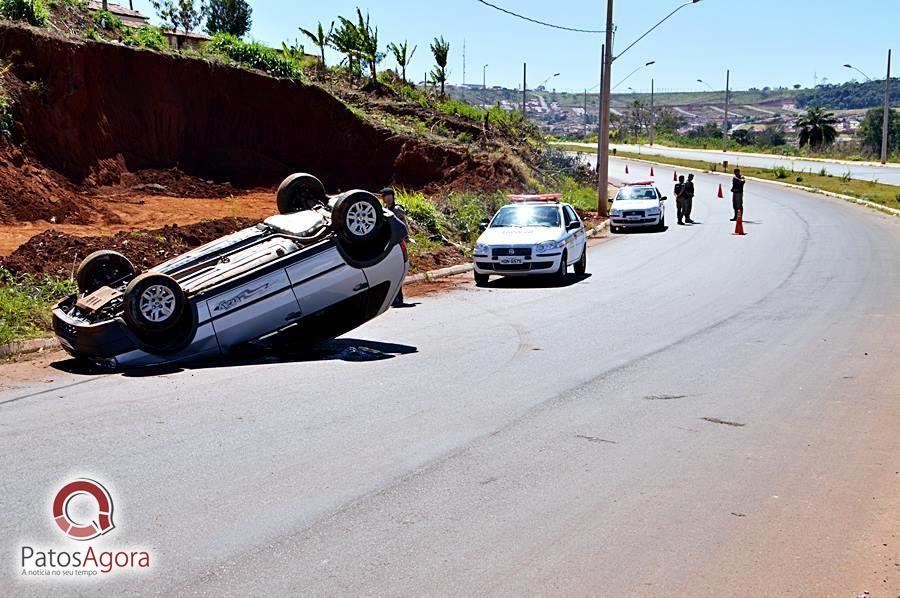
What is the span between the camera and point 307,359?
453 inches

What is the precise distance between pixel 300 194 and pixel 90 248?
493 cm

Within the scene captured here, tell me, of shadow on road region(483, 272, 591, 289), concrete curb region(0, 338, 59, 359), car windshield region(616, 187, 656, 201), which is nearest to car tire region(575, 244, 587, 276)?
shadow on road region(483, 272, 591, 289)

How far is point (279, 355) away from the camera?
11.9m

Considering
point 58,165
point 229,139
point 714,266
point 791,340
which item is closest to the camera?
point 791,340

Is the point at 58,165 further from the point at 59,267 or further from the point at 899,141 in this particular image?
the point at 899,141

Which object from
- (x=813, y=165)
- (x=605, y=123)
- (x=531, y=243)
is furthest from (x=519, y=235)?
(x=813, y=165)

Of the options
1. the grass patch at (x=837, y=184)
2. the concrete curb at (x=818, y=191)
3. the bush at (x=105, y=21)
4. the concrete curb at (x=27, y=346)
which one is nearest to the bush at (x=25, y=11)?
the bush at (x=105, y=21)

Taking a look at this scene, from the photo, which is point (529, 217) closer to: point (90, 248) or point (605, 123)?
point (90, 248)

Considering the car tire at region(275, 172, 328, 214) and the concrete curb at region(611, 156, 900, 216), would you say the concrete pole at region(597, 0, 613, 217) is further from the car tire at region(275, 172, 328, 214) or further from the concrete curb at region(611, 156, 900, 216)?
the car tire at region(275, 172, 328, 214)

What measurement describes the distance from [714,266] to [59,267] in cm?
1375

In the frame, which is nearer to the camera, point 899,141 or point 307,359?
point 307,359

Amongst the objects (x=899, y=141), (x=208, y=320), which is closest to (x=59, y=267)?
(x=208, y=320)

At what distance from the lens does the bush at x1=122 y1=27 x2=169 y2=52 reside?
114 ft

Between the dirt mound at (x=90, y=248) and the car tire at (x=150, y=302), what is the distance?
5681 millimetres
